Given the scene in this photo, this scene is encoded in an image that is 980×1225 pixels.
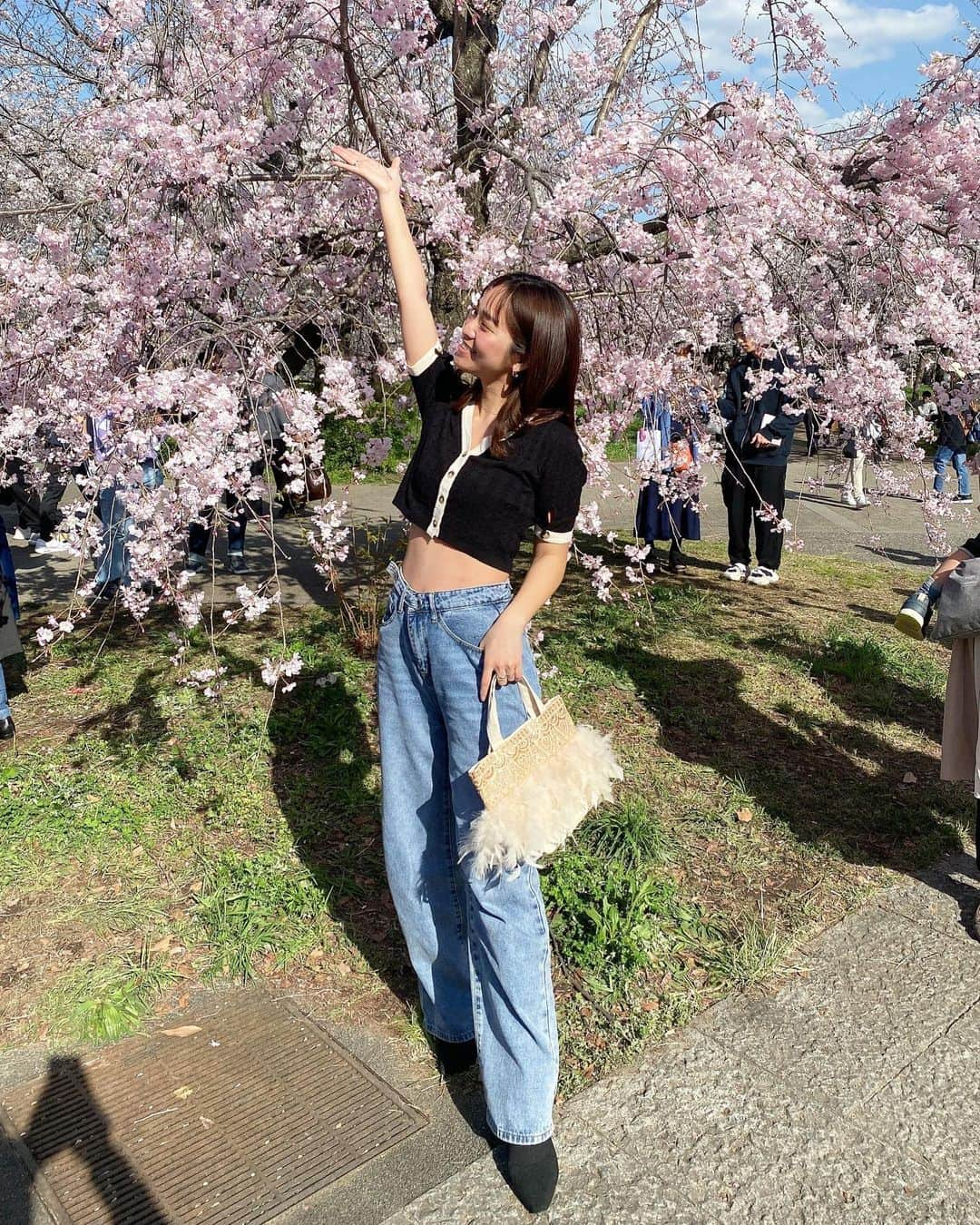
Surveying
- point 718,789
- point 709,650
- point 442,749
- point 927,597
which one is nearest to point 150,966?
point 442,749

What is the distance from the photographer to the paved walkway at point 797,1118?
2.03 meters

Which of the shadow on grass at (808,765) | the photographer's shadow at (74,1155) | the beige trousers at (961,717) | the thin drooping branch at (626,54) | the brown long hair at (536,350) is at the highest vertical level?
the thin drooping branch at (626,54)

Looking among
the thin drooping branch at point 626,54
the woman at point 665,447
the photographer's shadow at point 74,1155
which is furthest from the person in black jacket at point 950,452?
the photographer's shadow at point 74,1155

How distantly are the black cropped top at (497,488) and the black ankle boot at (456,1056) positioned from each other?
4.20 feet

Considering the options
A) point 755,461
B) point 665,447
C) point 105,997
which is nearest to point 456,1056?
point 105,997

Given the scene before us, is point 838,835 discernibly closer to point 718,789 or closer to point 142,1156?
point 718,789

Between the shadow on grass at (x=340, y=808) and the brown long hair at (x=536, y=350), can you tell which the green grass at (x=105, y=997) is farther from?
the brown long hair at (x=536, y=350)

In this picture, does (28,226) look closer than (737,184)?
No

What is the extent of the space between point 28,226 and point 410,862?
4359 mm

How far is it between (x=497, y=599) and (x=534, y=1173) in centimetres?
126

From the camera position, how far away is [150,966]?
115 inches

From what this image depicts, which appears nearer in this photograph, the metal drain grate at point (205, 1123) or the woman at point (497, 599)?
the woman at point (497, 599)

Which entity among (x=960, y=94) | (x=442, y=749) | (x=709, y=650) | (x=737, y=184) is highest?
(x=960, y=94)

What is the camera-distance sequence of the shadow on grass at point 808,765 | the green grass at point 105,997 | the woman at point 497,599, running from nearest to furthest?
the woman at point 497,599 → the green grass at point 105,997 → the shadow on grass at point 808,765
